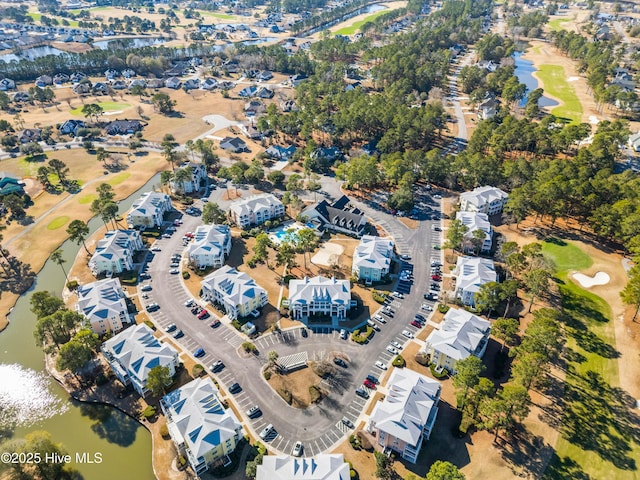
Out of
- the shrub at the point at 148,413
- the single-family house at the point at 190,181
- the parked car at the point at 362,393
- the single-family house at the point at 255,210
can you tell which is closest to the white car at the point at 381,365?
the parked car at the point at 362,393

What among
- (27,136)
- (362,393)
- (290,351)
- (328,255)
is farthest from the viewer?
(27,136)

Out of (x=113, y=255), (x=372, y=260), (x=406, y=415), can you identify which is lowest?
(x=113, y=255)

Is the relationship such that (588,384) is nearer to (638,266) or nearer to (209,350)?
(638,266)

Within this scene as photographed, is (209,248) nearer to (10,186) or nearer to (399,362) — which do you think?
(399,362)

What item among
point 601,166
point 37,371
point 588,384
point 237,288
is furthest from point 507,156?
point 37,371

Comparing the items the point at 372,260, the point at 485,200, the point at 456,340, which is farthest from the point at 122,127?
the point at 456,340

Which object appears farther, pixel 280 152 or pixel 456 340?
pixel 280 152

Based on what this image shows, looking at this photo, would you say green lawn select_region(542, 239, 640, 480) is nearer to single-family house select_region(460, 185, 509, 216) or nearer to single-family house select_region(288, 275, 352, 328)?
single-family house select_region(460, 185, 509, 216)
